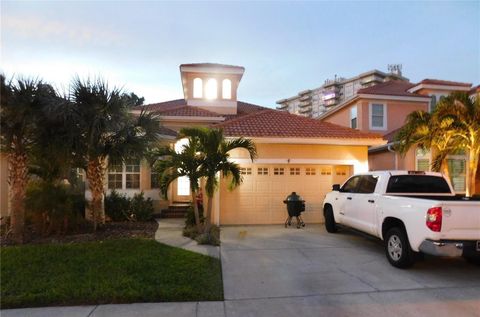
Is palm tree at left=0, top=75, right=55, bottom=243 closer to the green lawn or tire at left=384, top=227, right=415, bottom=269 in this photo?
the green lawn

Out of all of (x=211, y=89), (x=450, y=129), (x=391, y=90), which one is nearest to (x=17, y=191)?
(x=211, y=89)

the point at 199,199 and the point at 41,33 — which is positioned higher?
the point at 41,33

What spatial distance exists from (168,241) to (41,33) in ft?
25.3

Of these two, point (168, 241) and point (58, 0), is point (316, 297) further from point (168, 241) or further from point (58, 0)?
point (58, 0)

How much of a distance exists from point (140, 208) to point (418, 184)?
864 centimetres

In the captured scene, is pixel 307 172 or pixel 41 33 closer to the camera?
pixel 41 33

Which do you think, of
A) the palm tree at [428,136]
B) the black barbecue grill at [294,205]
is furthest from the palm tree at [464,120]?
the black barbecue grill at [294,205]

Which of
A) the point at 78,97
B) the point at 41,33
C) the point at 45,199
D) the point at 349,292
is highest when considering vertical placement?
the point at 41,33

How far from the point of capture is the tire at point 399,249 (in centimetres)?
621

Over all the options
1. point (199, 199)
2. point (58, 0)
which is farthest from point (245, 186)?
point (58, 0)

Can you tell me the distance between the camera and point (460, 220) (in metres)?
5.56

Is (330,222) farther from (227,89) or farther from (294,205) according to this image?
(227,89)

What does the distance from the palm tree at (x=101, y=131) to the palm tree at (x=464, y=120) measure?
846 cm

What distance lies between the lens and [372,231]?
24.2ft
